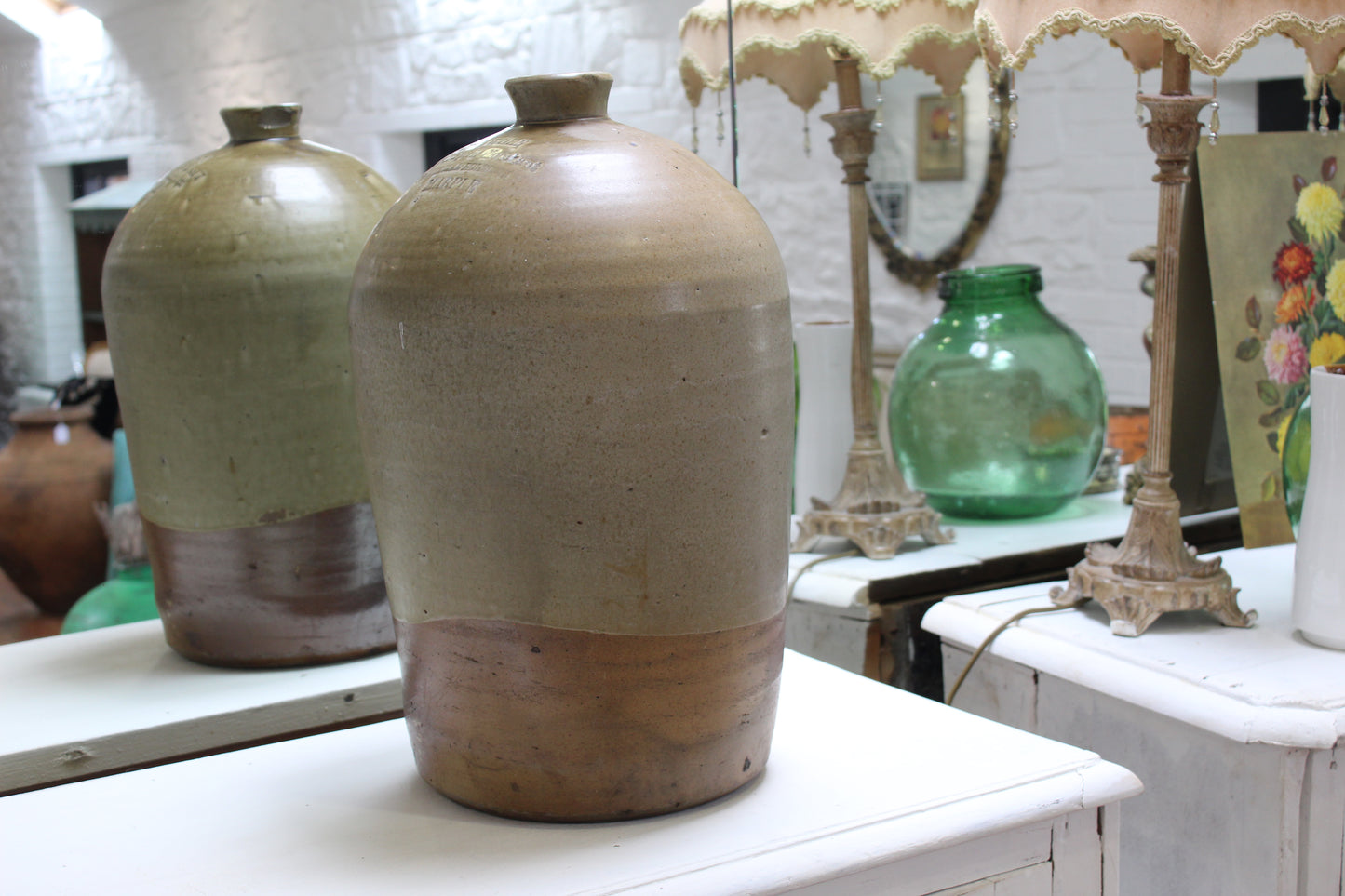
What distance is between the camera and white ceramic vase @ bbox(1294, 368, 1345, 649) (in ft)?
2.82

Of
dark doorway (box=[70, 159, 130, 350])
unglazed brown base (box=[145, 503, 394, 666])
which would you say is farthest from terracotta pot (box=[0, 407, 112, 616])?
unglazed brown base (box=[145, 503, 394, 666])

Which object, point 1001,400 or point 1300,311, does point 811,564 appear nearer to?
point 1001,400

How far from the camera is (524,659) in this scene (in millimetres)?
622

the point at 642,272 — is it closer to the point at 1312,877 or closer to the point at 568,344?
the point at 568,344

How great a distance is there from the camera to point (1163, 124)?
3.02ft

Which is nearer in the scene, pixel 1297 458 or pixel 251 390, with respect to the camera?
pixel 251 390

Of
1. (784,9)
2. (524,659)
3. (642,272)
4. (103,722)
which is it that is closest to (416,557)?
(524,659)

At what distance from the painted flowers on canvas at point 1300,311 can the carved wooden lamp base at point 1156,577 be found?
193 millimetres

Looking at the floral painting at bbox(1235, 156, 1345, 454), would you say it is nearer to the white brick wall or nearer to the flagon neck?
the white brick wall

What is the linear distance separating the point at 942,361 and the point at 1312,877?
58 centimetres

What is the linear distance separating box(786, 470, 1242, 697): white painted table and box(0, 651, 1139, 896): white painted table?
0.36m

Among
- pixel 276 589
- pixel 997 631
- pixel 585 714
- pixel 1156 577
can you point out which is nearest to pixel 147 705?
pixel 276 589

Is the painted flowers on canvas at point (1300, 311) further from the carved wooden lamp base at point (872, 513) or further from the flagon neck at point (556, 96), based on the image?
the flagon neck at point (556, 96)

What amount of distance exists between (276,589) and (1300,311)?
0.88 meters
